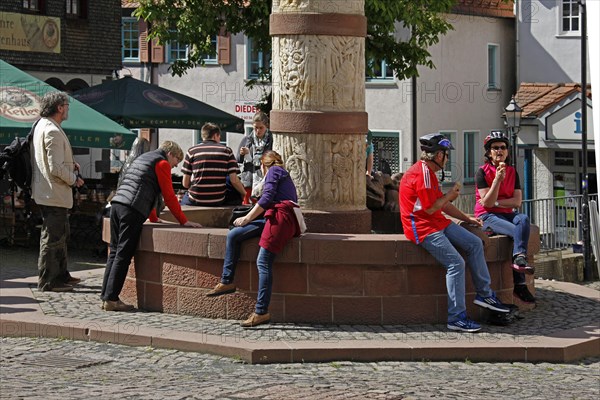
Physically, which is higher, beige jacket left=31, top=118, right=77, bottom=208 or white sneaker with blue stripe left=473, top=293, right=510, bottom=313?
beige jacket left=31, top=118, right=77, bottom=208

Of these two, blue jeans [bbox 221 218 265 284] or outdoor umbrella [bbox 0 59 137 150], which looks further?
outdoor umbrella [bbox 0 59 137 150]

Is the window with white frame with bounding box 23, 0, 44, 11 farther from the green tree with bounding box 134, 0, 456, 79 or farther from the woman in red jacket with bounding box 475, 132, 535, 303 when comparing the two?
the woman in red jacket with bounding box 475, 132, 535, 303

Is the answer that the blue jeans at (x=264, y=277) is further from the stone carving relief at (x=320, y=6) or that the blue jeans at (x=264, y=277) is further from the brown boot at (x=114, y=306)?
the stone carving relief at (x=320, y=6)

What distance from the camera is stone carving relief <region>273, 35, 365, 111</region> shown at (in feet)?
40.1

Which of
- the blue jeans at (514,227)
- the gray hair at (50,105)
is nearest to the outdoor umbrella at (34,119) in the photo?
the gray hair at (50,105)

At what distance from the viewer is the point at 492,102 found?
135 ft

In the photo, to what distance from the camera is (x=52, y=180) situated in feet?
42.0

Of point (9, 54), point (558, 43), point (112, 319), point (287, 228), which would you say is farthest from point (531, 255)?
point (558, 43)

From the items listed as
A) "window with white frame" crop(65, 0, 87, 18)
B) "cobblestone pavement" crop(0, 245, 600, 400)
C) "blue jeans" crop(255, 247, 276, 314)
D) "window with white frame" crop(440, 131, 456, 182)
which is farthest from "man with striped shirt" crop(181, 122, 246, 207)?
"window with white frame" crop(440, 131, 456, 182)

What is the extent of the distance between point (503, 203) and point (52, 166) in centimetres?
433

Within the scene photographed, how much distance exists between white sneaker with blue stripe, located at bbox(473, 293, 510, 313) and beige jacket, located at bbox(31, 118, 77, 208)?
4211 mm

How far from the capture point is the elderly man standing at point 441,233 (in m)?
10.9

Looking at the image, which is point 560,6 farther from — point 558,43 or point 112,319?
point 112,319

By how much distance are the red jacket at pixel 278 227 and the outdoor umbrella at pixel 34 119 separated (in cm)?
638
